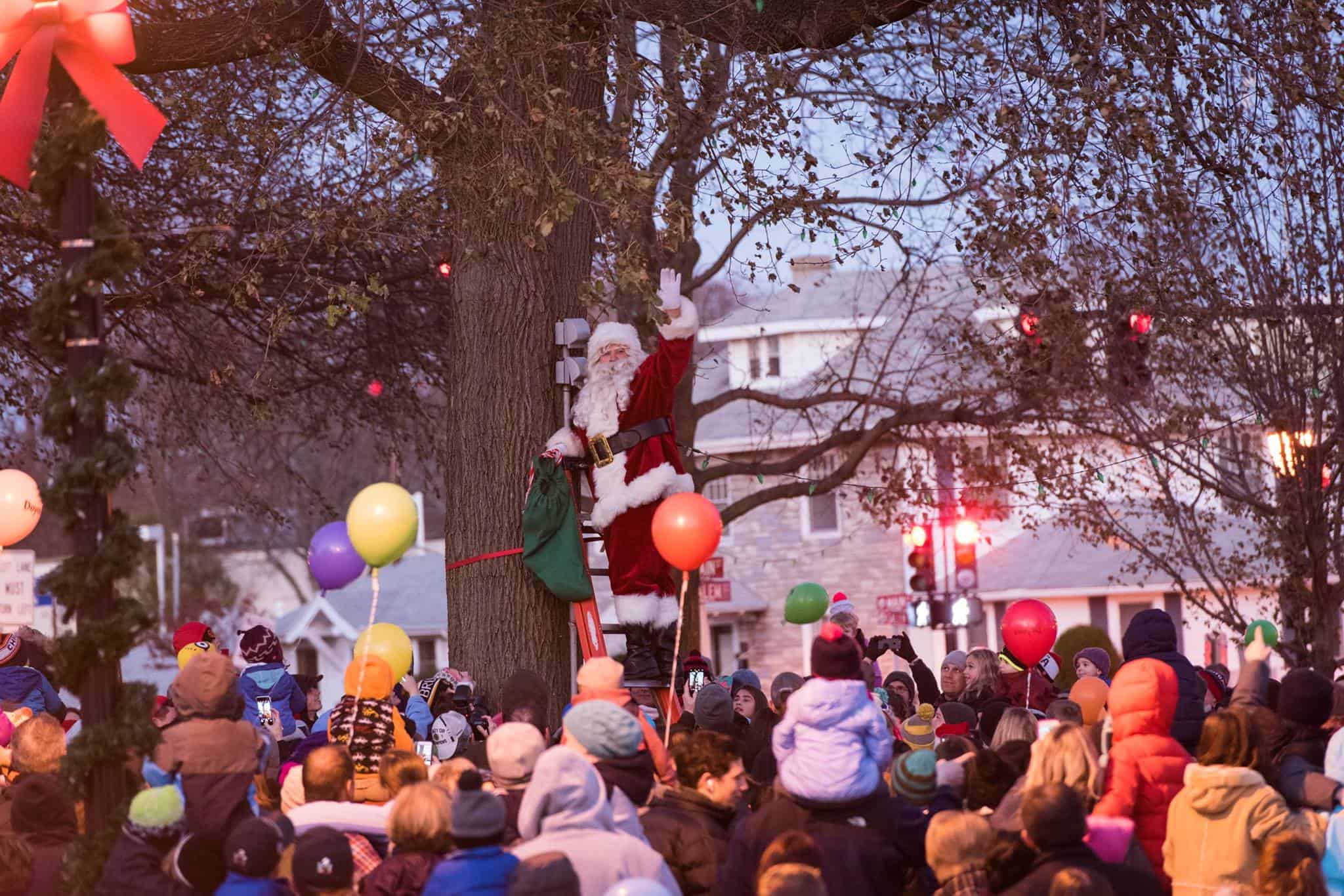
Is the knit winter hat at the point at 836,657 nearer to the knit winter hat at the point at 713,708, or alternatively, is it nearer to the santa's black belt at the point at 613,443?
the knit winter hat at the point at 713,708

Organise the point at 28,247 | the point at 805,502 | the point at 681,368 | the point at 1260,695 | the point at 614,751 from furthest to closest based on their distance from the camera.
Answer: the point at 805,502 → the point at 28,247 → the point at 681,368 → the point at 1260,695 → the point at 614,751

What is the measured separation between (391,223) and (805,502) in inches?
980

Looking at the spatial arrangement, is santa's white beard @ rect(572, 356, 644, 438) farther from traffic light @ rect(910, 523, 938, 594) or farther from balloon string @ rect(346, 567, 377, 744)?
traffic light @ rect(910, 523, 938, 594)

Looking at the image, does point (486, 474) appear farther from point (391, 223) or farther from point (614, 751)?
point (614, 751)

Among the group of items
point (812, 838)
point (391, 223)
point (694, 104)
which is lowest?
point (812, 838)

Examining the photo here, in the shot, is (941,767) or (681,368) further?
(681,368)

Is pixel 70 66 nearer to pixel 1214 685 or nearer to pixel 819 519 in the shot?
pixel 1214 685

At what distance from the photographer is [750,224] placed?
10.2 m

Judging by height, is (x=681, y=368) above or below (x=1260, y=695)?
above

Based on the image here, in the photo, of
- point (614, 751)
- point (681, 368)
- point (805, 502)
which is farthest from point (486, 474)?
point (805, 502)

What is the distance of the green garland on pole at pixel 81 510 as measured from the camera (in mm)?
5621

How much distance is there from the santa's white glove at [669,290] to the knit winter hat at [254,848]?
13.1 feet

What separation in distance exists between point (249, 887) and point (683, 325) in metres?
4.53

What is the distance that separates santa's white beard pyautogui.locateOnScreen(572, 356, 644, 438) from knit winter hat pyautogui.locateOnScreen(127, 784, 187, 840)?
4.17 meters
